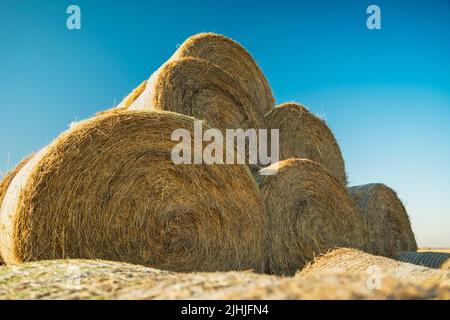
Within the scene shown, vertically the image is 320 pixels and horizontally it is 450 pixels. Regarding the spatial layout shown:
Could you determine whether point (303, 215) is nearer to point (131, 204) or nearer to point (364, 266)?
point (364, 266)

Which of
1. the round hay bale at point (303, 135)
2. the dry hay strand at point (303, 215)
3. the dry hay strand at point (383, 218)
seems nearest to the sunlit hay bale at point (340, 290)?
the dry hay strand at point (303, 215)

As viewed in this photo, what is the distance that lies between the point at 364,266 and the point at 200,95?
2544 mm

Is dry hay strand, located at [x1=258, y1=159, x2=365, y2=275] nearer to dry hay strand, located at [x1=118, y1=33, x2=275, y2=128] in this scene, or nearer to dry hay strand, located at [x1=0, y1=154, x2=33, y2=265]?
dry hay strand, located at [x1=118, y1=33, x2=275, y2=128]

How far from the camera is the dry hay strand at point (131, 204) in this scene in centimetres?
332

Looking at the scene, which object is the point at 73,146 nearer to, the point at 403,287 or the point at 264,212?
the point at 264,212

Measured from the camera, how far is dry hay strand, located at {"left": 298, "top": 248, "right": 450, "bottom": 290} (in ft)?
11.4

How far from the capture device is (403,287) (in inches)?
70.3

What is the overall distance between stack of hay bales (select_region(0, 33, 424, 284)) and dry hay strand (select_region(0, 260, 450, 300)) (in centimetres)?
82

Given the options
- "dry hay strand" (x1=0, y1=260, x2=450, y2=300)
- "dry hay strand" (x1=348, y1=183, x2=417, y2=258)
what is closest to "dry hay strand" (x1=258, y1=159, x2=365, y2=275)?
"dry hay strand" (x1=348, y1=183, x2=417, y2=258)

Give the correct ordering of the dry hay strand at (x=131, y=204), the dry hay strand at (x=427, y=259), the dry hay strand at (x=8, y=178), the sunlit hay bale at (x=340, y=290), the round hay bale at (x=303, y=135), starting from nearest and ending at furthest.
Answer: the sunlit hay bale at (x=340, y=290) → the dry hay strand at (x=131, y=204) → the dry hay strand at (x=8, y=178) → the dry hay strand at (x=427, y=259) → the round hay bale at (x=303, y=135)

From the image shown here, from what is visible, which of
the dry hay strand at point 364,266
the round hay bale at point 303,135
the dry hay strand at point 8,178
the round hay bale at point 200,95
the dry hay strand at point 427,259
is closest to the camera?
the dry hay strand at point 364,266

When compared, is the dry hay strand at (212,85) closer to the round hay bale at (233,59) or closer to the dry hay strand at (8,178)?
the round hay bale at (233,59)

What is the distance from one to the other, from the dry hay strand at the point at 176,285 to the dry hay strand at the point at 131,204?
768 mm

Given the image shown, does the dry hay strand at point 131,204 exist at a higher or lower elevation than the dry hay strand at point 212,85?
lower
